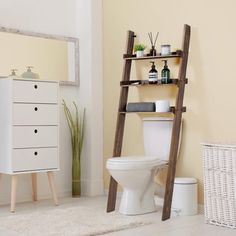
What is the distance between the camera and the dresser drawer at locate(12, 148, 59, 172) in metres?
3.57

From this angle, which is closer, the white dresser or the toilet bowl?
the toilet bowl

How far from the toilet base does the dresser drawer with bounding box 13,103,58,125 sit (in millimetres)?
877

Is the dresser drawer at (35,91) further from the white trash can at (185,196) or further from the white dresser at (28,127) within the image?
the white trash can at (185,196)

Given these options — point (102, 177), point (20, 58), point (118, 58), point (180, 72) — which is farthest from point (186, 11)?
point (102, 177)

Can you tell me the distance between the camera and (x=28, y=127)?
3646mm

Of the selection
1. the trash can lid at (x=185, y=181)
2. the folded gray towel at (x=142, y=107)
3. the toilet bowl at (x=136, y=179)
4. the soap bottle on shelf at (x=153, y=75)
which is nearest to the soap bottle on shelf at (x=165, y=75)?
the soap bottle on shelf at (x=153, y=75)

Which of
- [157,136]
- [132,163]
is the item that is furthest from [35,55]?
[132,163]

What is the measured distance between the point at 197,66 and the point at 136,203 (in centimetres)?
117

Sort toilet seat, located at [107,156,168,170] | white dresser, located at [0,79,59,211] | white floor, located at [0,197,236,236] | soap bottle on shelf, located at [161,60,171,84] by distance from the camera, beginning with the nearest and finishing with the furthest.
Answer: white floor, located at [0,197,236,236]
toilet seat, located at [107,156,168,170]
white dresser, located at [0,79,59,211]
soap bottle on shelf, located at [161,60,171,84]

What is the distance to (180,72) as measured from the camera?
3533 millimetres

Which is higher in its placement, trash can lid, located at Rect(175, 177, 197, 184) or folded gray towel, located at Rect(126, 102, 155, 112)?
folded gray towel, located at Rect(126, 102, 155, 112)

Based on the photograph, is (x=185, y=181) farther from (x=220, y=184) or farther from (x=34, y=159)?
(x=34, y=159)

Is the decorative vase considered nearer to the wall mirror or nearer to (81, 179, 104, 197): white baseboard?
(81, 179, 104, 197): white baseboard

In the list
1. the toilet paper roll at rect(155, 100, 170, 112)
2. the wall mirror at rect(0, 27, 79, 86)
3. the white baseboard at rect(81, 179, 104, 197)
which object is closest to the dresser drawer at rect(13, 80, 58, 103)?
the wall mirror at rect(0, 27, 79, 86)
